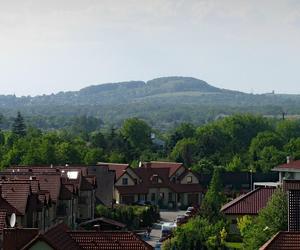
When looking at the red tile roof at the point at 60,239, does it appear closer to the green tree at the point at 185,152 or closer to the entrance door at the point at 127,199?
the entrance door at the point at 127,199

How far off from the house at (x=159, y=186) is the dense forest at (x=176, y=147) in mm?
12525

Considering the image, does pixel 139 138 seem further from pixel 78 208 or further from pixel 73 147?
pixel 78 208

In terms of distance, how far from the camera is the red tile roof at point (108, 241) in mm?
29141

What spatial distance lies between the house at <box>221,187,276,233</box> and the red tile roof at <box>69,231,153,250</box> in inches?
848

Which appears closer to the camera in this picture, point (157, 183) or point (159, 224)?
point (159, 224)

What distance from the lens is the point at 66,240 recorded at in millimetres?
28906

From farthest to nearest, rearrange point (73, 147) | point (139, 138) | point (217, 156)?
point (139, 138) → point (217, 156) → point (73, 147)

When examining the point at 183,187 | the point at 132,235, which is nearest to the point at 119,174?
the point at 183,187

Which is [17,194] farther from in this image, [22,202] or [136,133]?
[136,133]

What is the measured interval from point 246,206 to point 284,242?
2551cm

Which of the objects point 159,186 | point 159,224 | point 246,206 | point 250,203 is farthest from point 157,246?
point 159,186

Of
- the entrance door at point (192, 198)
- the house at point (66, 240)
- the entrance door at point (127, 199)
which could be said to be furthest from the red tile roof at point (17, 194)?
the entrance door at point (192, 198)

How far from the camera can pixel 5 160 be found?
92250 millimetres

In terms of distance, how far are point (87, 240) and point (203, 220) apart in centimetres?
2005
